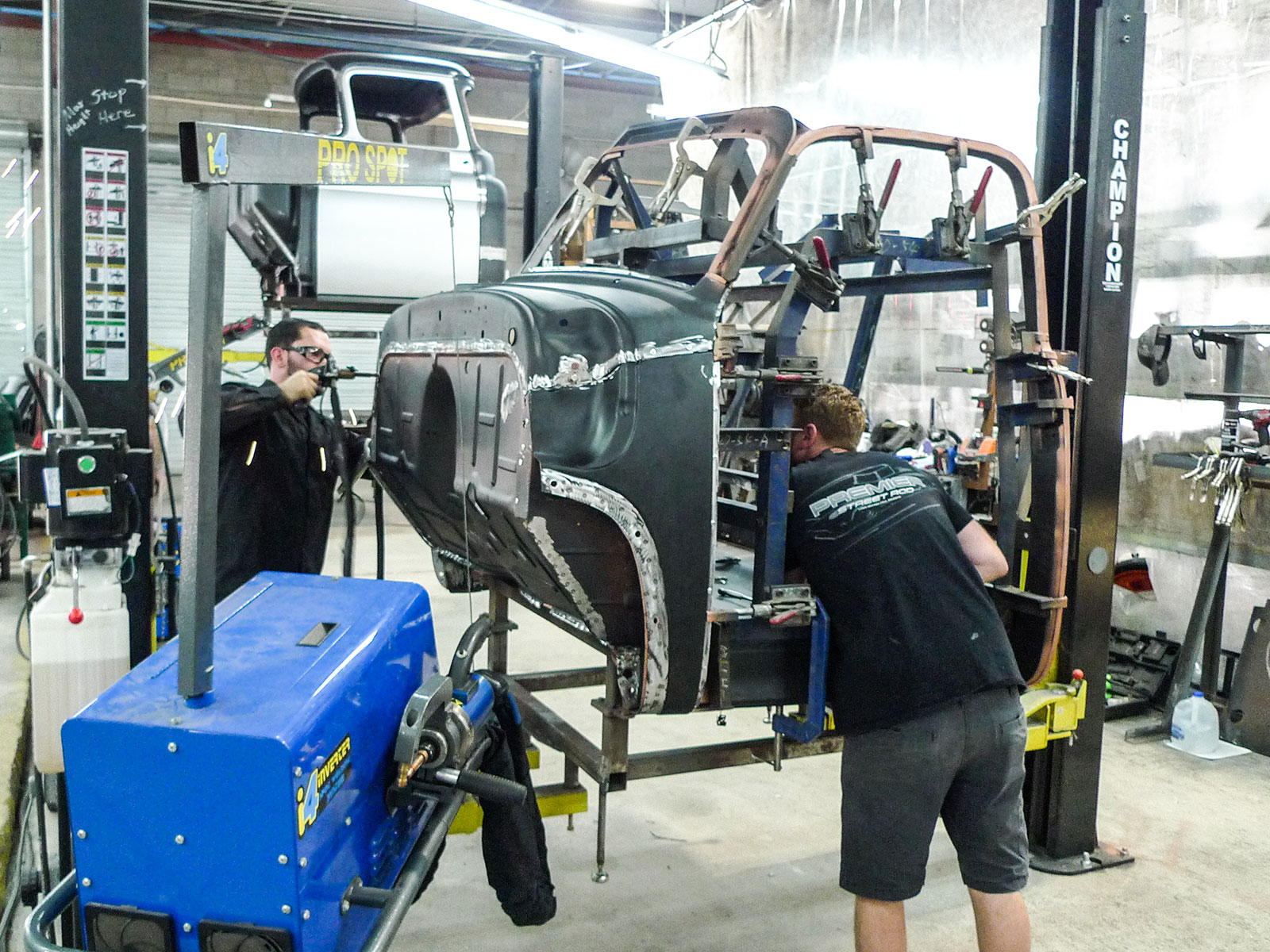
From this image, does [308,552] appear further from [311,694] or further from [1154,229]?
[1154,229]

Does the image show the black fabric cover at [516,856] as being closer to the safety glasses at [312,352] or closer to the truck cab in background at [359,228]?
the safety glasses at [312,352]

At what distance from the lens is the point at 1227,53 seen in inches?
212

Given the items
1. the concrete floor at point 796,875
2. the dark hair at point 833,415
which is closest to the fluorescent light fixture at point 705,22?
the concrete floor at point 796,875

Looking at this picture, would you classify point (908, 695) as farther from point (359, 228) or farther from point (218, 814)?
point (359, 228)

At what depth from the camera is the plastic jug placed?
4.90m

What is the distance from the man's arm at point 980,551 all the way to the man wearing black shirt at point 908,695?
0.06 m

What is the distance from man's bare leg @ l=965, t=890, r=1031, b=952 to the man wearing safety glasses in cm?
223

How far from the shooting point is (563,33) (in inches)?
282

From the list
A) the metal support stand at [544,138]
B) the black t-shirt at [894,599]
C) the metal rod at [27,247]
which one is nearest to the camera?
the black t-shirt at [894,599]

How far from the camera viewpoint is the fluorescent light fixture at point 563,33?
22.1 feet

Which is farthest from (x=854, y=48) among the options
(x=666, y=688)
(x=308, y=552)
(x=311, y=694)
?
(x=311, y=694)

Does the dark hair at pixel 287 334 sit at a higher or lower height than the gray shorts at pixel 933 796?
higher

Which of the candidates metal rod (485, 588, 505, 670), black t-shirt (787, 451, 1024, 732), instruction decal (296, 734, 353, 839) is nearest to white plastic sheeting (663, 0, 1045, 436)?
metal rod (485, 588, 505, 670)

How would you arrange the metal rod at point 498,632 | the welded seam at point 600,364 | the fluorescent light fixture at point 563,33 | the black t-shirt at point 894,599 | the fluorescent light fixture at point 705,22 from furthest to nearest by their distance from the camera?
the fluorescent light fixture at point 705,22
the fluorescent light fixture at point 563,33
the metal rod at point 498,632
the black t-shirt at point 894,599
the welded seam at point 600,364
